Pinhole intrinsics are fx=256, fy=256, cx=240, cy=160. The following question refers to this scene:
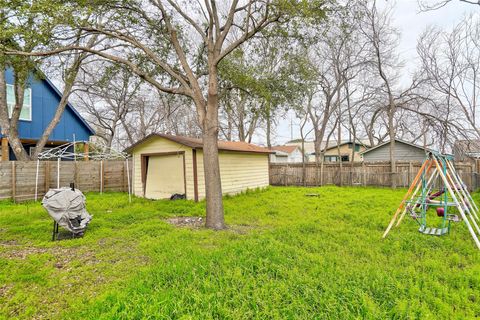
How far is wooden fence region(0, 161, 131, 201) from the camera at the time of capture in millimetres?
9125

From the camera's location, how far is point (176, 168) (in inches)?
388

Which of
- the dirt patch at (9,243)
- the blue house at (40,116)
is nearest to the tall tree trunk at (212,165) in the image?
the dirt patch at (9,243)

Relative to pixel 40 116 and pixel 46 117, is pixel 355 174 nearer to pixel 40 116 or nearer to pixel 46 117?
pixel 46 117

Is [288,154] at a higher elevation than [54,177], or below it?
higher

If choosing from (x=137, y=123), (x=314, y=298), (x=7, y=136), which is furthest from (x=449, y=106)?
(x=137, y=123)

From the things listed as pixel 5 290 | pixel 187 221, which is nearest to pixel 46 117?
pixel 187 221

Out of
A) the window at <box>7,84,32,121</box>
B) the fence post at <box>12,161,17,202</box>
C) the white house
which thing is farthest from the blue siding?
the white house

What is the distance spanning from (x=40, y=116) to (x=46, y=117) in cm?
25

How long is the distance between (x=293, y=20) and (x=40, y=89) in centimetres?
1292

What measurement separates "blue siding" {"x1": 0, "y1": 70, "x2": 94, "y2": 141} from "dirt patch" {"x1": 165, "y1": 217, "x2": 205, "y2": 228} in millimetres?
10176

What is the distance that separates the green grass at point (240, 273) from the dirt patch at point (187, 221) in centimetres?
46

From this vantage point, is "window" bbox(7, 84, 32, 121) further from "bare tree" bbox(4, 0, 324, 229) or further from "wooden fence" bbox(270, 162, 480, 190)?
→ "wooden fence" bbox(270, 162, 480, 190)

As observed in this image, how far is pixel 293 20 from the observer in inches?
232

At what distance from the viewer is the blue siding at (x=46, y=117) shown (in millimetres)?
12148
